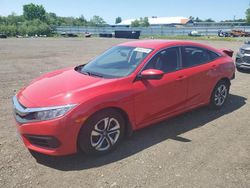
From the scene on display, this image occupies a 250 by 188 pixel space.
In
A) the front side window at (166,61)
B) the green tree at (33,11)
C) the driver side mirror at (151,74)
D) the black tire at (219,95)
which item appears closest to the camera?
the driver side mirror at (151,74)

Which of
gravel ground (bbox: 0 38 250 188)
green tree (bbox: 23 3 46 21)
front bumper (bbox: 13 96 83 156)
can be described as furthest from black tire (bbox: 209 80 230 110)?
green tree (bbox: 23 3 46 21)

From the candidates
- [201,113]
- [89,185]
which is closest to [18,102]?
[89,185]

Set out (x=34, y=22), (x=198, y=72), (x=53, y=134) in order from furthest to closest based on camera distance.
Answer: (x=34, y=22), (x=198, y=72), (x=53, y=134)

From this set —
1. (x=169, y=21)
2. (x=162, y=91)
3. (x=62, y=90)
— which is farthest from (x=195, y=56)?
(x=169, y=21)

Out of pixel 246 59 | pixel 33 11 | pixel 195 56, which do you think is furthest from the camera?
pixel 33 11

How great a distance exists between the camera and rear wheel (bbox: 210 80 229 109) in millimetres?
6194

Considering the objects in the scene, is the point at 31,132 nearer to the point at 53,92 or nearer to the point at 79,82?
the point at 53,92

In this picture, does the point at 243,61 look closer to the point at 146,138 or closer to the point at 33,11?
the point at 146,138

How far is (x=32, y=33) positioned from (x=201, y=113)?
6779cm

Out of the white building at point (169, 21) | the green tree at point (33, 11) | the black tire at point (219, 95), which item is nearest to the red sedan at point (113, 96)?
the black tire at point (219, 95)

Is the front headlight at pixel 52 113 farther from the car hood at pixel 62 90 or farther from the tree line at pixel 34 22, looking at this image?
the tree line at pixel 34 22

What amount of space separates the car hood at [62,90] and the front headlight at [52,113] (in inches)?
3.2

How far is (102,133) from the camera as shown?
4.21 m

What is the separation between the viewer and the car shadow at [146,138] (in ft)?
13.5
